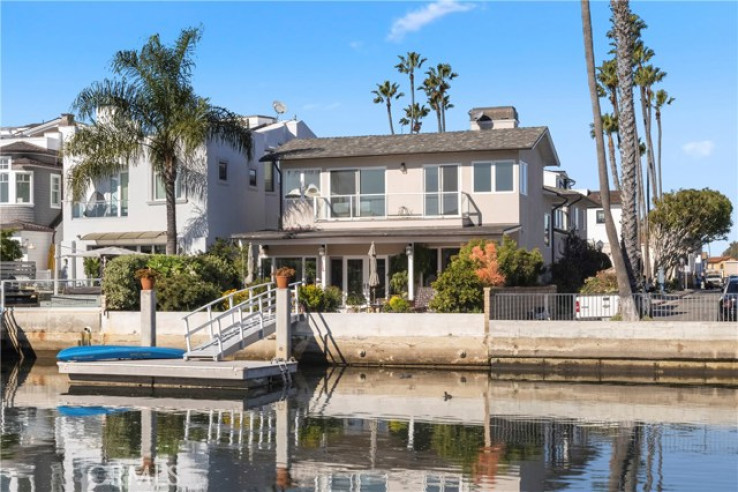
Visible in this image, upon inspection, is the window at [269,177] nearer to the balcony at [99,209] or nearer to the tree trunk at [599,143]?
the balcony at [99,209]

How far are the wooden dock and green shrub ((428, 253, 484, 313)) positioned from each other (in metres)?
6.09

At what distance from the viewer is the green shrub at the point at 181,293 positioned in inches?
1425

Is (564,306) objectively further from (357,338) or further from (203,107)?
(203,107)

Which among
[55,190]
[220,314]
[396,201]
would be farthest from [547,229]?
[55,190]

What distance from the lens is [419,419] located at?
23.2 meters

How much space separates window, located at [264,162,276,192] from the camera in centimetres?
5075

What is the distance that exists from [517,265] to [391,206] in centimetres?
854

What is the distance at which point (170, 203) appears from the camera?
42.6 metres

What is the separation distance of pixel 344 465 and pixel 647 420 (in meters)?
8.53

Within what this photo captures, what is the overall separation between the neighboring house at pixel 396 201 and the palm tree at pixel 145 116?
462 cm

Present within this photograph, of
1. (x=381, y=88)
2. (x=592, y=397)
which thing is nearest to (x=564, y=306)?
(x=592, y=397)

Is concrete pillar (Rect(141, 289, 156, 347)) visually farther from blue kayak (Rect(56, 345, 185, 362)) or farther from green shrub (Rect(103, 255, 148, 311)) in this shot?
green shrub (Rect(103, 255, 148, 311))

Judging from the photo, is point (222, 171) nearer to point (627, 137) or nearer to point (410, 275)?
point (410, 275)

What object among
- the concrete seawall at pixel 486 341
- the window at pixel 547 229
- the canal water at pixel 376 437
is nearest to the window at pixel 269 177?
the window at pixel 547 229
